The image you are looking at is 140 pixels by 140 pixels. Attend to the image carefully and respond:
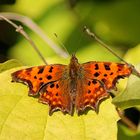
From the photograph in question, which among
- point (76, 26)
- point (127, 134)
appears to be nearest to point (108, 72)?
point (127, 134)

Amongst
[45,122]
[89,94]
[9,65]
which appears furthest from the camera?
[9,65]

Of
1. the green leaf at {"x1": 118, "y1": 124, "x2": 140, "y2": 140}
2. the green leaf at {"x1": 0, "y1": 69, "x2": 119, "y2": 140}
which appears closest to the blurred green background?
the green leaf at {"x1": 118, "y1": 124, "x2": 140, "y2": 140}

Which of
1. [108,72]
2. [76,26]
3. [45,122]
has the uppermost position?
[76,26]

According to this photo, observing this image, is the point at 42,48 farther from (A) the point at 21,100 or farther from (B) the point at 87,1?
(A) the point at 21,100

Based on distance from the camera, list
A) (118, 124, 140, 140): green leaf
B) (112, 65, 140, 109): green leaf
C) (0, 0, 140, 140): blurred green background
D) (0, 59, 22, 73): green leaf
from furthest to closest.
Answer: (0, 0, 140, 140): blurred green background, (118, 124, 140, 140): green leaf, (0, 59, 22, 73): green leaf, (112, 65, 140, 109): green leaf

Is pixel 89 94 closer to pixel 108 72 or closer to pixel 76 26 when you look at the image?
pixel 108 72

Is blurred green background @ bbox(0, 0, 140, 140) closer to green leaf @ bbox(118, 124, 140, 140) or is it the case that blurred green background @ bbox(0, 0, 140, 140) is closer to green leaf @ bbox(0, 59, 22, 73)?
green leaf @ bbox(118, 124, 140, 140)

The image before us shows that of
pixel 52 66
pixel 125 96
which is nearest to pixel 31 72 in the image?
pixel 52 66

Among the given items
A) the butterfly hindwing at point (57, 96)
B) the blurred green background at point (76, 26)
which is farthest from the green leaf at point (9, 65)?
the blurred green background at point (76, 26)
